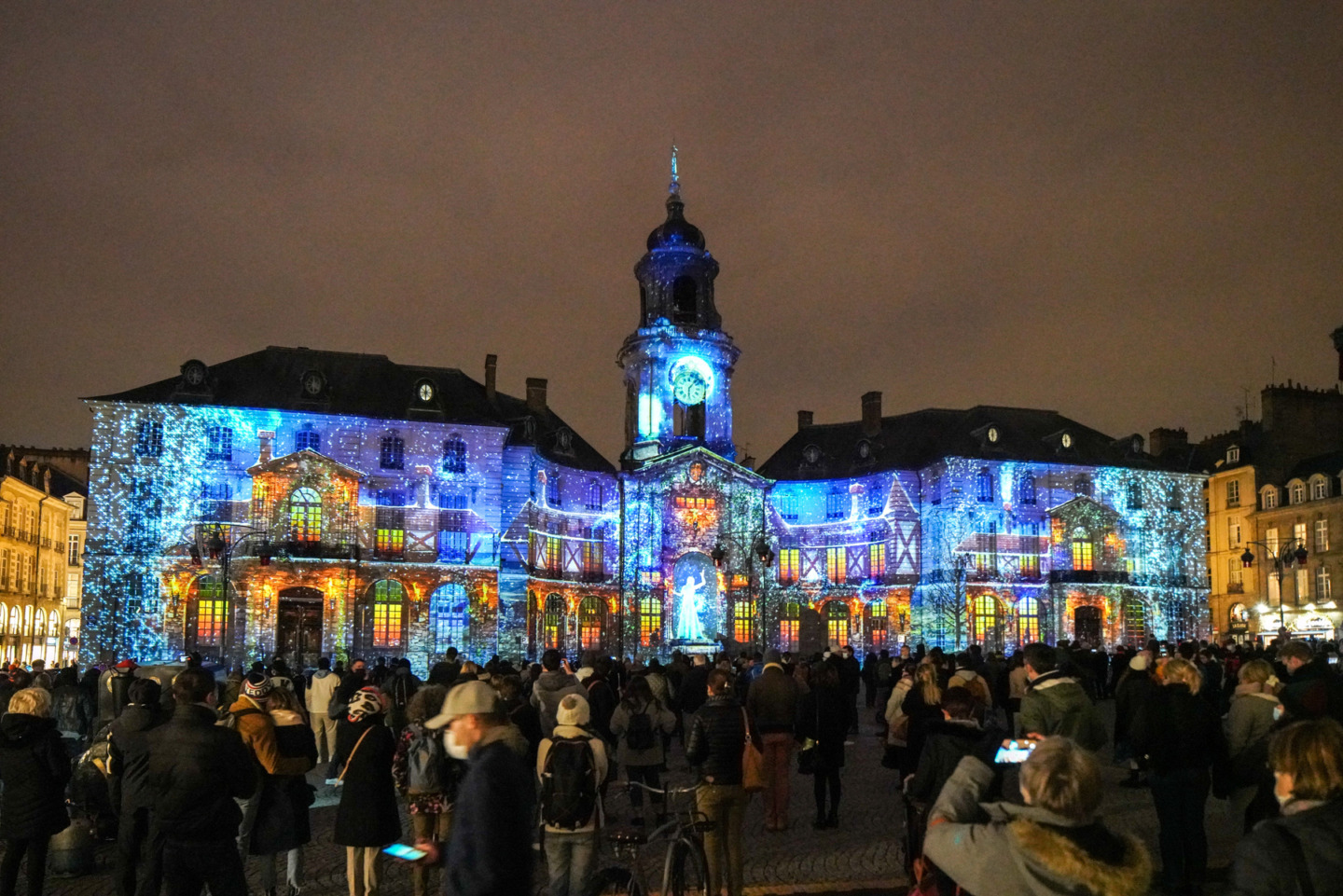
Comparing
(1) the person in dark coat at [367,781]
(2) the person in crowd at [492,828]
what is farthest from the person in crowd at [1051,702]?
(2) the person in crowd at [492,828]

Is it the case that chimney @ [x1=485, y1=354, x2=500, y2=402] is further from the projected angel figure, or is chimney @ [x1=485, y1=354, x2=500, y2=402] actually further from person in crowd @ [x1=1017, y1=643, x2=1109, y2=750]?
person in crowd @ [x1=1017, y1=643, x2=1109, y2=750]

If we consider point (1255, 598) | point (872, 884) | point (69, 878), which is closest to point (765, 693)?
point (872, 884)

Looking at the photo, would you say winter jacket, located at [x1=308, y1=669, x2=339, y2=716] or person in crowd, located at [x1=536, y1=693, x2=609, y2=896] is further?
winter jacket, located at [x1=308, y1=669, x2=339, y2=716]

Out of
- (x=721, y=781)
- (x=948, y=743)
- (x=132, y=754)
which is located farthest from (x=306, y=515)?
(x=948, y=743)

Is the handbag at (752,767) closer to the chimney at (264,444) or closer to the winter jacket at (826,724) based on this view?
the winter jacket at (826,724)

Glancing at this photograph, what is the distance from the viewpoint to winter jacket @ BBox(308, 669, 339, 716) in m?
18.4

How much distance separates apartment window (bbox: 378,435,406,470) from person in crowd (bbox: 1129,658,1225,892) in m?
40.1

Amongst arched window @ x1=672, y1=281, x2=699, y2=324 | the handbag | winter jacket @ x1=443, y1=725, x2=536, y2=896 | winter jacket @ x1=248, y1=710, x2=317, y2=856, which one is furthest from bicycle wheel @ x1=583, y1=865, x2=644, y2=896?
arched window @ x1=672, y1=281, x2=699, y2=324

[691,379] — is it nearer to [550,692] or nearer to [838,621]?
[838,621]

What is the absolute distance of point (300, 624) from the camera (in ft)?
150

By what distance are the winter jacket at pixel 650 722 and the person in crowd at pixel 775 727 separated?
0.99m

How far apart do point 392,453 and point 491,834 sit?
43362 millimetres

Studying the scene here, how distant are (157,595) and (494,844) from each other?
142ft

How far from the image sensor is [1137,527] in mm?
57031
